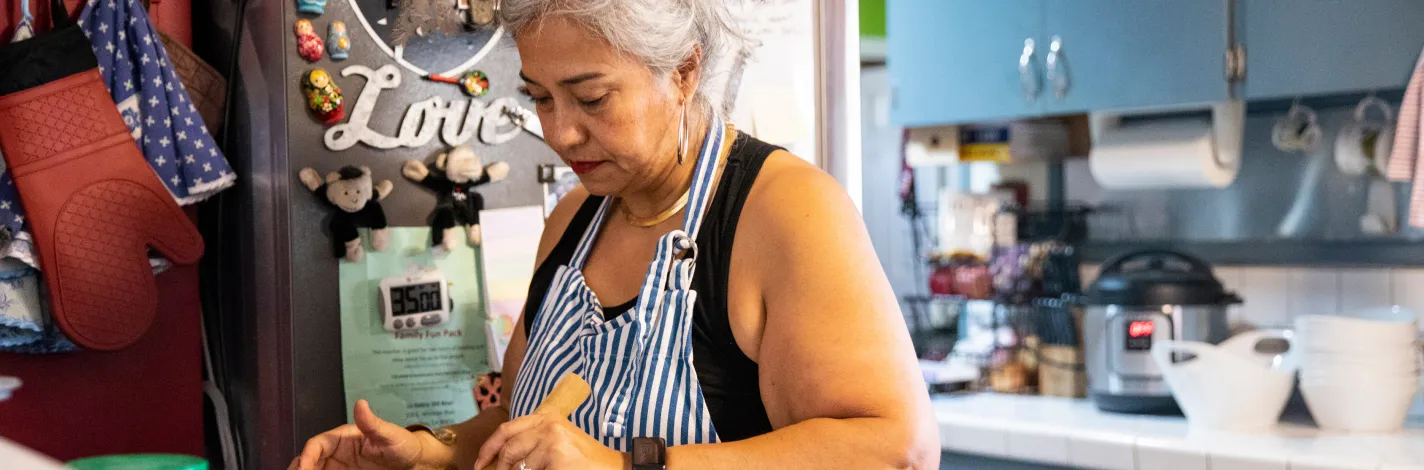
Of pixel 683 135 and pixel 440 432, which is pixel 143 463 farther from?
pixel 683 135

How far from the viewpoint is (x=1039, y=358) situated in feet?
9.85

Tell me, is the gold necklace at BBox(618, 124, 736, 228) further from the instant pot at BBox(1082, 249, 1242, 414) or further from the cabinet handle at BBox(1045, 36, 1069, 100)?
the cabinet handle at BBox(1045, 36, 1069, 100)

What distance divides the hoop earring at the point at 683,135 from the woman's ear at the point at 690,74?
15mm

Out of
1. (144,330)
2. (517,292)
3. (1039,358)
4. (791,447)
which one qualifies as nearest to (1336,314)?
(1039,358)

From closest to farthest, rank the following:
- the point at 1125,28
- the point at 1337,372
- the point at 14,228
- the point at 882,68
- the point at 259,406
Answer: the point at 14,228 → the point at 259,406 → the point at 1337,372 → the point at 1125,28 → the point at 882,68

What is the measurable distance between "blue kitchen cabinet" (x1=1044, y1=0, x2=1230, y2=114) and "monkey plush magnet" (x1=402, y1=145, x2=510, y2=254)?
1.79m

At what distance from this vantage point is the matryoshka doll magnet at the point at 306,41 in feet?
4.40

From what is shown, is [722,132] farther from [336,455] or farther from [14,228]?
[14,228]

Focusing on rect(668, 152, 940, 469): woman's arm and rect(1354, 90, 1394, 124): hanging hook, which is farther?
rect(1354, 90, 1394, 124): hanging hook

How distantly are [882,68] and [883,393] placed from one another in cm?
294

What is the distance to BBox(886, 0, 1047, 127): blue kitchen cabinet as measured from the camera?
2.88 m

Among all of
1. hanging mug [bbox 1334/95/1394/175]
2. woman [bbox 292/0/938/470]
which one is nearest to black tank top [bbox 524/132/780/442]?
woman [bbox 292/0/938/470]

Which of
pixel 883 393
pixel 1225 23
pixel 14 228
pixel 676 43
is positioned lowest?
pixel 883 393

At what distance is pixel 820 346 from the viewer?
934 mm
